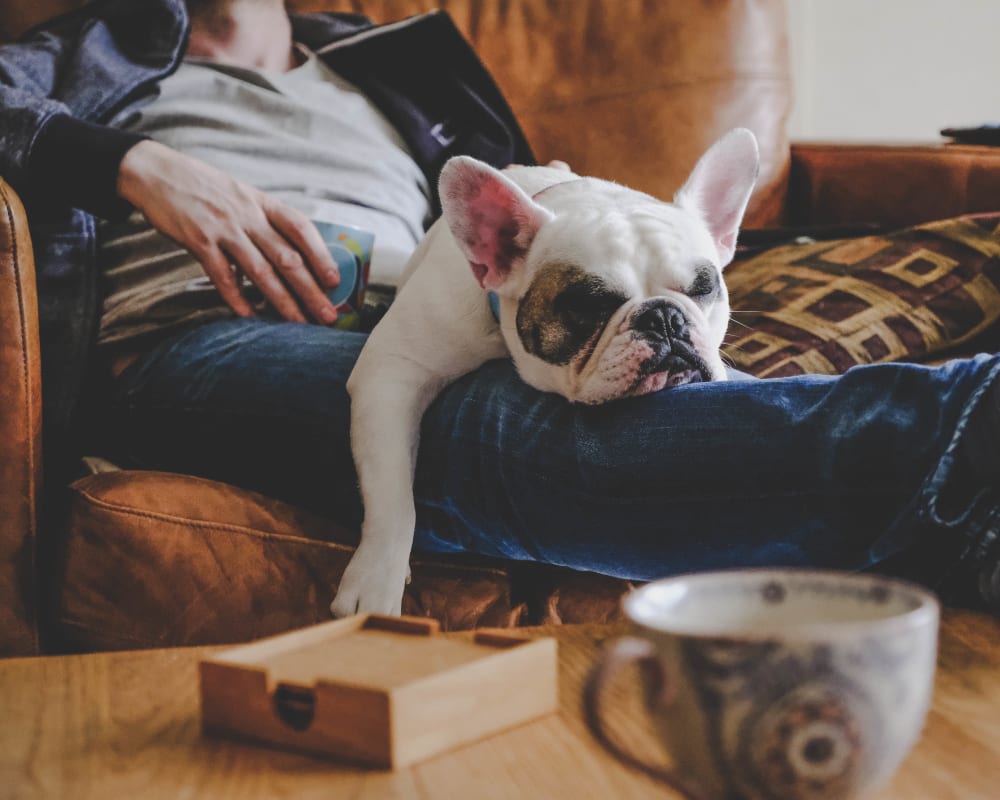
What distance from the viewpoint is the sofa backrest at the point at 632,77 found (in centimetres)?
164

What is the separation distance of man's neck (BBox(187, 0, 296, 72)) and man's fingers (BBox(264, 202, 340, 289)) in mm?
451

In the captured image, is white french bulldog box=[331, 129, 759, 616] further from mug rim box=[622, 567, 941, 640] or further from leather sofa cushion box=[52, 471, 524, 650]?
mug rim box=[622, 567, 941, 640]

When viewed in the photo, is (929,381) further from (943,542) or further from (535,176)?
(535,176)

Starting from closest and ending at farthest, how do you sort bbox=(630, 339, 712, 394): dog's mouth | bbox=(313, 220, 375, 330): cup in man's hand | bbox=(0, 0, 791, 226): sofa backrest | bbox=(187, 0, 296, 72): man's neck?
bbox=(630, 339, 712, 394): dog's mouth, bbox=(313, 220, 375, 330): cup in man's hand, bbox=(187, 0, 296, 72): man's neck, bbox=(0, 0, 791, 226): sofa backrest

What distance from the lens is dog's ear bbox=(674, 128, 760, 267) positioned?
1.07 metres

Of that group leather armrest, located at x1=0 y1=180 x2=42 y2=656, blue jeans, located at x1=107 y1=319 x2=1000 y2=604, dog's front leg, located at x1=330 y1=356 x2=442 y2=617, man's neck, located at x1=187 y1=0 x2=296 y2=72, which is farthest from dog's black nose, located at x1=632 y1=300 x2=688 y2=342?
man's neck, located at x1=187 y1=0 x2=296 y2=72

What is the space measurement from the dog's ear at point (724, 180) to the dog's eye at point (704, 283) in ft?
0.36

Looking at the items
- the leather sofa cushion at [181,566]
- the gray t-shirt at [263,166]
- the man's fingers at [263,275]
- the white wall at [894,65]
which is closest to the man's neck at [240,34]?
the gray t-shirt at [263,166]

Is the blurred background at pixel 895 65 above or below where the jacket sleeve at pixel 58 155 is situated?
below

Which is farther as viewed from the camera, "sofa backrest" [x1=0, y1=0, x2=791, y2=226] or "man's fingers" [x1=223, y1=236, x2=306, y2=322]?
"sofa backrest" [x1=0, y1=0, x2=791, y2=226]

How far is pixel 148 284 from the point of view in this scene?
4.13ft

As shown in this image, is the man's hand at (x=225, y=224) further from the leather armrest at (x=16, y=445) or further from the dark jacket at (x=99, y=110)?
the leather armrest at (x=16, y=445)

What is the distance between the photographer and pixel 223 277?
112 centimetres

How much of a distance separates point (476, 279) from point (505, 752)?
0.65 m
